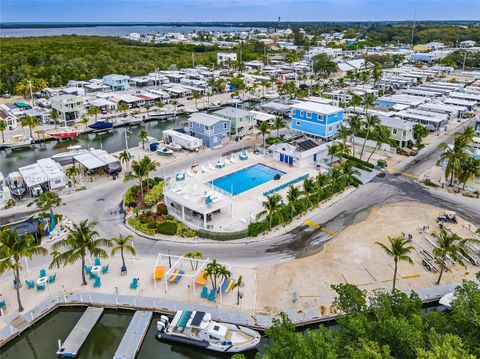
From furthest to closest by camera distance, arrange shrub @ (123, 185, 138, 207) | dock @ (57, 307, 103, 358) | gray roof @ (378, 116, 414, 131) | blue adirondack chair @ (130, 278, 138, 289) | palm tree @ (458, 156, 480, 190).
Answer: gray roof @ (378, 116, 414, 131) → palm tree @ (458, 156, 480, 190) → shrub @ (123, 185, 138, 207) → blue adirondack chair @ (130, 278, 138, 289) → dock @ (57, 307, 103, 358)

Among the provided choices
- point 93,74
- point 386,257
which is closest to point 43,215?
point 386,257

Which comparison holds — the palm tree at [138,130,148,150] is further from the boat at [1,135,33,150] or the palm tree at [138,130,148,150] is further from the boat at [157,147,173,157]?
the boat at [1,135,33,150]

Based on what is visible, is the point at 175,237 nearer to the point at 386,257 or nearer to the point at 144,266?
the point at 144,266

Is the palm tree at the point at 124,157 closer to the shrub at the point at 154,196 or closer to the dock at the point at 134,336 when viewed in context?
the shrub at the point at 154,196

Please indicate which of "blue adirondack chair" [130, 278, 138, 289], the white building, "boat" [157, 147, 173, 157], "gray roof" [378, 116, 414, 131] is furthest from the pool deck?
the white building

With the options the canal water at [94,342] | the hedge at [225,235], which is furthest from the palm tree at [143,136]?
the canal water at [94,342]
